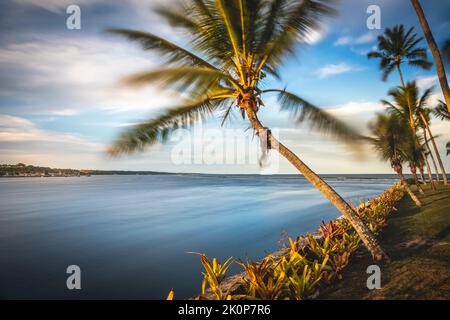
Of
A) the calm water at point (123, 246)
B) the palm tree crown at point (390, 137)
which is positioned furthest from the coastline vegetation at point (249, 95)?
the palm tree crown at point (390, 137)

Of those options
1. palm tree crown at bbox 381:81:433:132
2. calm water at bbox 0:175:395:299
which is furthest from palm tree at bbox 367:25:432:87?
calm water at bbox 0:175:395:299

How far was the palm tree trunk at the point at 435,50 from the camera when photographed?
A: 5625mm

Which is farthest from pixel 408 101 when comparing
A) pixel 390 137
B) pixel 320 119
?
pixel 320 119

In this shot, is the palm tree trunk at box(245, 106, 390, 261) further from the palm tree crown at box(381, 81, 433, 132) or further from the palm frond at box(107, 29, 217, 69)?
the palm tree crown at box(381, 81, 433, 132)

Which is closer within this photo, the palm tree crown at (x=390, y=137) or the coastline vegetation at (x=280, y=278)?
the coastline vegetation at (x=280, y=278)

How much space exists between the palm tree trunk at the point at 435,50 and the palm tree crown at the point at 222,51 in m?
3.20

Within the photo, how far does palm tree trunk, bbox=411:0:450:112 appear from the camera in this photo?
221 inches

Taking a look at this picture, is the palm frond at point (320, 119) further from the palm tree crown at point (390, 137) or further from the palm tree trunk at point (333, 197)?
the palm tree crown at point (390, 137)

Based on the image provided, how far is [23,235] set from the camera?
10711mm

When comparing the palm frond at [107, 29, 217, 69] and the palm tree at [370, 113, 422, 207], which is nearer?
the palm frond at [107, 29, 217, 69]

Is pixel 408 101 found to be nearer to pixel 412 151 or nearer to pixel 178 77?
pixel 412 151

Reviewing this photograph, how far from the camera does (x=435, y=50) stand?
579cm

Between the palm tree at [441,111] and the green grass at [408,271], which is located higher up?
the palm tree at [441,111]
